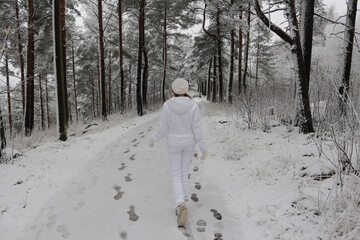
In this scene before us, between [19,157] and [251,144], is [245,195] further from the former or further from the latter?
[19,157]

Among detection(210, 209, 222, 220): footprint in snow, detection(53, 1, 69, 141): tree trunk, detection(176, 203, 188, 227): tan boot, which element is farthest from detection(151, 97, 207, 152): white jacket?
detection(53, 1, 69, 141): tree trunk

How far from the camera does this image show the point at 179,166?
135 inches

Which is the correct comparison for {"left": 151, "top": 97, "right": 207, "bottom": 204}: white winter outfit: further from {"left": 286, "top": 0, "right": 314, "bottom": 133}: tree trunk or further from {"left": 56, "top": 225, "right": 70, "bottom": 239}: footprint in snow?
{"left": 286, "top": 0, "right": 314, "bottom": 133}: tree trunk

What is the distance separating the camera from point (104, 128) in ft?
34.3

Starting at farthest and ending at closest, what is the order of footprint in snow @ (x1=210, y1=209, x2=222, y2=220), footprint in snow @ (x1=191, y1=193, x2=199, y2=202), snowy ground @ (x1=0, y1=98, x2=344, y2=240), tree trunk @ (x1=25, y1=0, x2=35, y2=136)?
tree trunk @ (x1=25, y1=0, x2=35, y2=136), footprint in snow @ (x1=191, y1=193, x2=199, y2=202), footprint in snow @ (x1=210, y1=209, x2=222, y2=220), snowy ground @ (x1=0, y1=98, x2=344, y2=240)

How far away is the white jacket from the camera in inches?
130

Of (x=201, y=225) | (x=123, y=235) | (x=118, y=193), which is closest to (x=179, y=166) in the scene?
(x=201, y=225)

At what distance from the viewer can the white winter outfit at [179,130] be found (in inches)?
130

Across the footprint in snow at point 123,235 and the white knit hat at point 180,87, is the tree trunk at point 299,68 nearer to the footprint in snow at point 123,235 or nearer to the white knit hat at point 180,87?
the white knit hat at point 180,87

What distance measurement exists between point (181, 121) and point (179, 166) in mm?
698

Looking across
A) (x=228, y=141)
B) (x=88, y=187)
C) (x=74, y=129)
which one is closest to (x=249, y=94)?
(x=228, y=141)

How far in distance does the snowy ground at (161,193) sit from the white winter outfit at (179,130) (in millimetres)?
596

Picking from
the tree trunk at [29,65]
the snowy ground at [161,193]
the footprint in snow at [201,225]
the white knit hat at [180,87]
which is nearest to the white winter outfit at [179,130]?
the white knit hat at [180,87]

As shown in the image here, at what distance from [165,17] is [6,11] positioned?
35.8 feet
